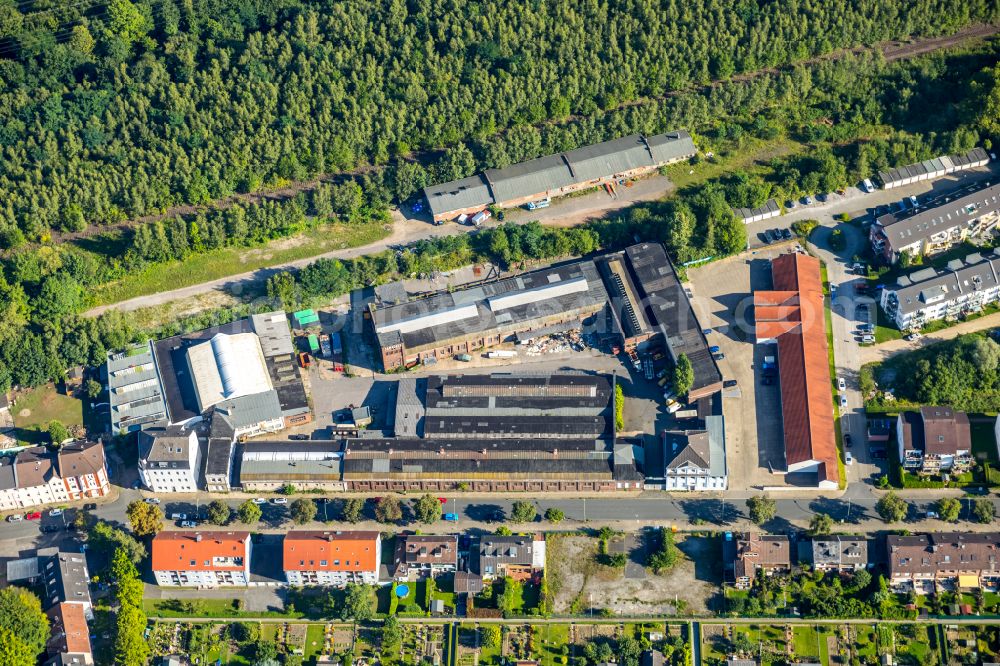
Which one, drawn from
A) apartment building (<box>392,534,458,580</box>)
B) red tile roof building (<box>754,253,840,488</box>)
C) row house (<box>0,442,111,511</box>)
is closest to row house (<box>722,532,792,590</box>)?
red tile roof building (<box>754,253,840,488</box>)

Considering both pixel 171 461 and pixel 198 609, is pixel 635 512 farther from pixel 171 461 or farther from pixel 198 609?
pixel 171 461

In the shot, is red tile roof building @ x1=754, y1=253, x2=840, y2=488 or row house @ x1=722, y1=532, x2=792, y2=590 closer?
row house @ x1=722, y1=532, x2=792, y2=590

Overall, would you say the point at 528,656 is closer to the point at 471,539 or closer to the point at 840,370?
the point at 471,539

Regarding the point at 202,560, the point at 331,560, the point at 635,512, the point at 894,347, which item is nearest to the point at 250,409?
the point at 202,560

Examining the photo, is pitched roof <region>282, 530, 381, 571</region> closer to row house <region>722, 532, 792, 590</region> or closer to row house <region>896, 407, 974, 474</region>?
row house <region>722, 532, 792, 590</region>

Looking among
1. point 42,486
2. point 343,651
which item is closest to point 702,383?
point 343,651

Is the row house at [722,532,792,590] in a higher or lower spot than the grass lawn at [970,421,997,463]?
lower

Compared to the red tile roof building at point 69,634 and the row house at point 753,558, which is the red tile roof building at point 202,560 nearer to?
the red tile roof building at point 69,634
